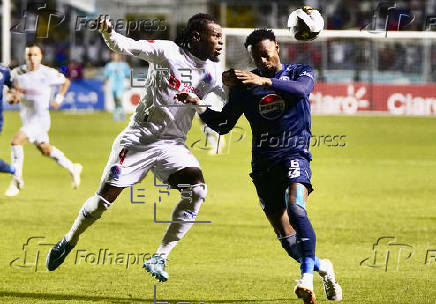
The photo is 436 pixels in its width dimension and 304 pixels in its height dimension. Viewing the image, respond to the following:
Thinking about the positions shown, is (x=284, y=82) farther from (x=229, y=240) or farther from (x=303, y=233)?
(x=229, y=240)

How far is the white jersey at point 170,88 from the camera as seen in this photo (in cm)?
779

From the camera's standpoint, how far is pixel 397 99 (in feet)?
104

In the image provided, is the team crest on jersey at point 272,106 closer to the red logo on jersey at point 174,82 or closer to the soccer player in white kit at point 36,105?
the red logo on jersey at point 174,82

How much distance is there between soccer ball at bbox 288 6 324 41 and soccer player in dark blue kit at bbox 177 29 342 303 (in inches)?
48.2

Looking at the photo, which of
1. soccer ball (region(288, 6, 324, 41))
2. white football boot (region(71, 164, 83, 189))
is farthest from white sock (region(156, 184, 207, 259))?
white football boot (region(71, 164, 83, 189))

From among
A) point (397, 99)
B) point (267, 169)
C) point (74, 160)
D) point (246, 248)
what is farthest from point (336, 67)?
point (267, 169)

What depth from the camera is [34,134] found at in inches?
586

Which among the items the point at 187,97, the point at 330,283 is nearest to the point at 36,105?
the point at 187,97

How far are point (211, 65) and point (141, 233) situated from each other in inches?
134

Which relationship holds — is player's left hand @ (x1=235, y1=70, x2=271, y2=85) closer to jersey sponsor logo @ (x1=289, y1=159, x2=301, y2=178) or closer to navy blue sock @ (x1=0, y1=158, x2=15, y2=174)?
jersey sponsor logo @ (x1=289, y1=159, x2=301, y2=178)

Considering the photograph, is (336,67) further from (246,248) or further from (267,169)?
(267,169)

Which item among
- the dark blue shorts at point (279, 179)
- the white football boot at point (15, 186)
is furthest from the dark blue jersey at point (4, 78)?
the dark blue shorts at point (279, 179)

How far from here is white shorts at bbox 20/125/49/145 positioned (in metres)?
14.8

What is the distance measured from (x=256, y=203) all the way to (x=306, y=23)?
18.8 feet
